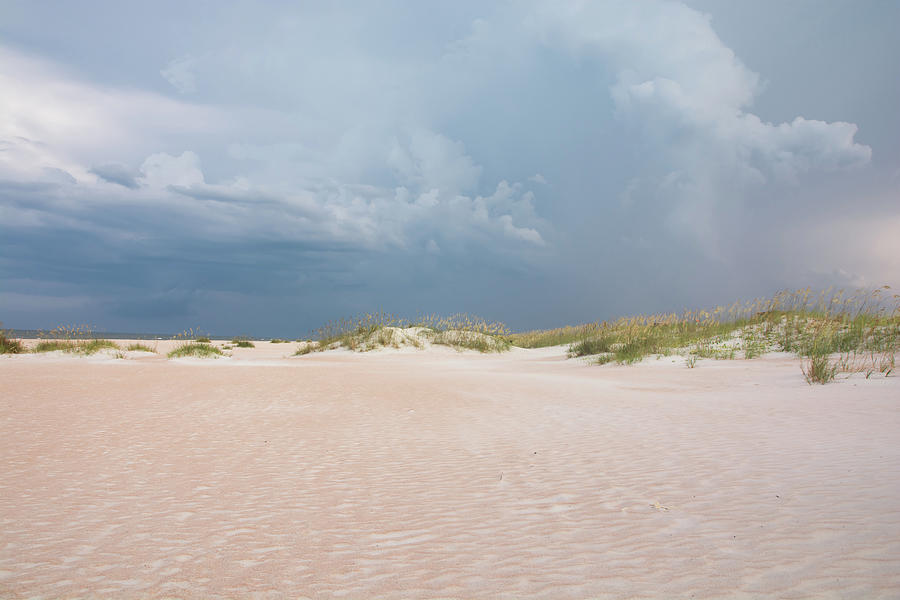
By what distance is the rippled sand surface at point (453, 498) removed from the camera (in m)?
2.43

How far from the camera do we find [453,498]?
372 centimetres

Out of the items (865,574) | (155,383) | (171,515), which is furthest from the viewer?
(155,383)

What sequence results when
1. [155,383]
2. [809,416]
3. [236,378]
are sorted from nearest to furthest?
1. [809,416]
2. [155,383]
3. [236,378]

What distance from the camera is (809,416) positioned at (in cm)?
650

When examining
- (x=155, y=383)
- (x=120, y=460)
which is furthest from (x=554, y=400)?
(x=155, y=383)

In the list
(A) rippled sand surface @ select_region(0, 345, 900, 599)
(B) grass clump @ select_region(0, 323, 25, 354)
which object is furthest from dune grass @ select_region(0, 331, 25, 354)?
(A) rippled sand surface @ select_region(0, 345, 900, 599)

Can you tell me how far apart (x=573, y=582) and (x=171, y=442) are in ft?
15.8

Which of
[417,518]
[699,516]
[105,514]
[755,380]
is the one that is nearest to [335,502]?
[417,518]

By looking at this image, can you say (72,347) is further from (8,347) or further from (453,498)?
(453,498)

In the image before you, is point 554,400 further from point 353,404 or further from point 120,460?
point 120,460

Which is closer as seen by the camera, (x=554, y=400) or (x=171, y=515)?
(x=171, y=515)

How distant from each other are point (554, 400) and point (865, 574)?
623 centimetres

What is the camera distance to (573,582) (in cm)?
234

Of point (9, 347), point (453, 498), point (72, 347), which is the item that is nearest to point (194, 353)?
point (72, 347)
